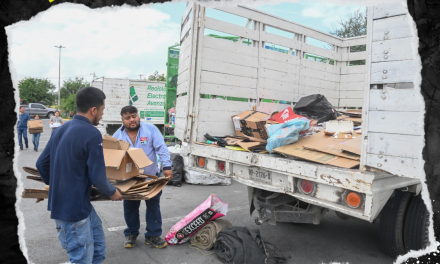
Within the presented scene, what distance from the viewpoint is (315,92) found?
17.6 ft

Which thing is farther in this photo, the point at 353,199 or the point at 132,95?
the point at 132,95

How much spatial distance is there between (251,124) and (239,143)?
350 millimetres

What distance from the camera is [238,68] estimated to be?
4.37 metres

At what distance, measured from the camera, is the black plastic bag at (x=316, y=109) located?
485 cm

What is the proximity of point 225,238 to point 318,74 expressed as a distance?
3347 millimetres

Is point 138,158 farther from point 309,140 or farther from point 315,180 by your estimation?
point 309,140

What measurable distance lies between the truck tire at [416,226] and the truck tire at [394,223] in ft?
0.14

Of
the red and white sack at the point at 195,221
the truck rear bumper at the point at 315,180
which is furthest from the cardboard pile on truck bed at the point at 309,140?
the red and white sack at the point at 195,221

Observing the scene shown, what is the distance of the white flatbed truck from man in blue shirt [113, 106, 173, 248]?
0.49 meters

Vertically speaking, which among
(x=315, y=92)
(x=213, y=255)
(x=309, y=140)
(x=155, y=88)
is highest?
(x=155, y=88)

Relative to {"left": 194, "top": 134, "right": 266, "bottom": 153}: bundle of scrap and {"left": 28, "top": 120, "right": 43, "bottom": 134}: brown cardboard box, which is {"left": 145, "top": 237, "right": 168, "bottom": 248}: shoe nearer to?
{"left": 194, "top": 134, "right": 266, "bottom": 153}: bundle of scrap

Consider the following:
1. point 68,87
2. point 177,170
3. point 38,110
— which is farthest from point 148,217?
point 68,87

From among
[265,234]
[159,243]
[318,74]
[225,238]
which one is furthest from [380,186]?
[318,74]

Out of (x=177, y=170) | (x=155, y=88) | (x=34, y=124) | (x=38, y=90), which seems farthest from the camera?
(x=38, y=90)
